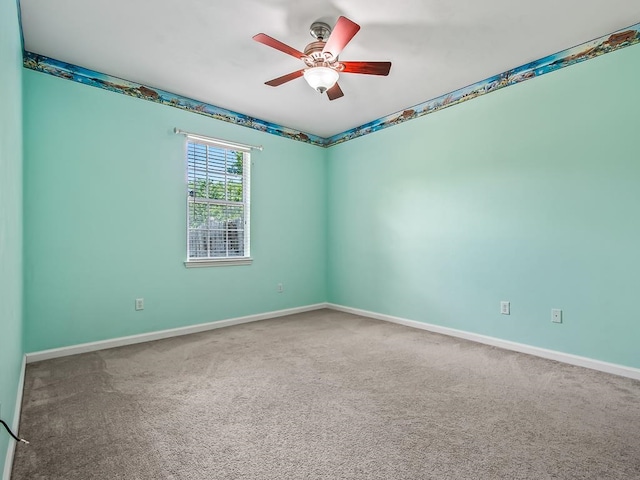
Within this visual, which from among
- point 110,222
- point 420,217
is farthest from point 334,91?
point 110,222

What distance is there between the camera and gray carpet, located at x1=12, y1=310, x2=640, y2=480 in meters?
1.49

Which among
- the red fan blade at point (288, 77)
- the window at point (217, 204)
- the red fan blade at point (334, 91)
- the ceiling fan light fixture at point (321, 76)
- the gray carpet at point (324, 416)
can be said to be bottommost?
the gray carpet at point (324, 416)

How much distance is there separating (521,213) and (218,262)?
11.0 ft

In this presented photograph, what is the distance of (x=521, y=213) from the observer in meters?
3.07

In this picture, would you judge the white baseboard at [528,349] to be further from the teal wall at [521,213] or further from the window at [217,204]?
the window at [217,204]

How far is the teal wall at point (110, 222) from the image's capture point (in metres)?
2.83

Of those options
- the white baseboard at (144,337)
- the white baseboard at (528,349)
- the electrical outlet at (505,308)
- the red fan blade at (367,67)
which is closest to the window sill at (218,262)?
the white baseboard at (144,337)

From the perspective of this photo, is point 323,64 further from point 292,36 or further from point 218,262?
point 218,262

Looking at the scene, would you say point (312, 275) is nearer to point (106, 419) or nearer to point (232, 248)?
point (232, 248)

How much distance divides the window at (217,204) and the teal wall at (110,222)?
118mm

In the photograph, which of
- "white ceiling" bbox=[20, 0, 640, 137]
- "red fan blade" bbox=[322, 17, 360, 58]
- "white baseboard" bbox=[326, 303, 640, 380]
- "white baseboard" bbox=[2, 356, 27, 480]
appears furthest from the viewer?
"white baseboard" bbox=[326, 303, 640, 380]

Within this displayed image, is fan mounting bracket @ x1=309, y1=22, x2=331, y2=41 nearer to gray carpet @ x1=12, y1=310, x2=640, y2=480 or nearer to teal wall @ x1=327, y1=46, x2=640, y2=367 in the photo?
teal wall @ x1=327, y1=46, x2=640, y2=367

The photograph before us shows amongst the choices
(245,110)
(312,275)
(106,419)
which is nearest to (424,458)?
(106,419)

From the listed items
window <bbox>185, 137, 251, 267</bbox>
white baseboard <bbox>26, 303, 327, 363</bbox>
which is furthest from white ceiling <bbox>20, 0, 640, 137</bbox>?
white baseboard <bbox>26, 303, 327, 363</bbox>
